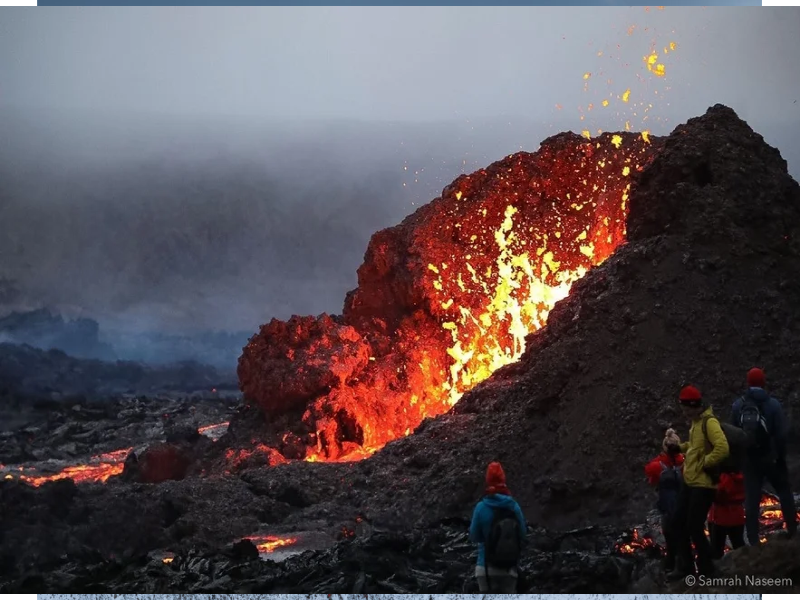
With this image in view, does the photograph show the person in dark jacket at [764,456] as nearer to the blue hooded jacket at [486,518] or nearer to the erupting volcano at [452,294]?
the blue hooded jacket at [486,518]

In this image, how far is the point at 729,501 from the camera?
8.30 m

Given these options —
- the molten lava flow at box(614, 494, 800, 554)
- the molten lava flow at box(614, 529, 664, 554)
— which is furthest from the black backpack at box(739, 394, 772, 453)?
the molten lava flow at box(614, 529, 664, 554)

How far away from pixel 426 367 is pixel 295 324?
2.49 metres

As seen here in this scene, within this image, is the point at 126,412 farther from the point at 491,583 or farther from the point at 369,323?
the point at 491,583

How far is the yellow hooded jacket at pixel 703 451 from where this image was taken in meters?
7.68

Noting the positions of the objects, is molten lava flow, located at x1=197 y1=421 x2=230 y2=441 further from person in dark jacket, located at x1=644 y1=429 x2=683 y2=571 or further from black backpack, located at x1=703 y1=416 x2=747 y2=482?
black backpack, located at x1=703 y1=416 x2=747 y2=482

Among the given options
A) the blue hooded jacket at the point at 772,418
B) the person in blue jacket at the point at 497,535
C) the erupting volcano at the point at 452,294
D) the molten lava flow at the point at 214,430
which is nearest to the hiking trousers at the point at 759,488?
the blue hooded jacket at the point at 772,418

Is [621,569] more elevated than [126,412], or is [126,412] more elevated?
[126,412]

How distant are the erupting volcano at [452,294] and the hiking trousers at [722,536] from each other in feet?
33.8

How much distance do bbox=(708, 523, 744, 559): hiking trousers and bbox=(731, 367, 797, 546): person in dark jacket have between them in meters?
0.14

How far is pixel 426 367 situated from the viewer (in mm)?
19938

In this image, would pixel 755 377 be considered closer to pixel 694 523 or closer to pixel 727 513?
pixel 727 513

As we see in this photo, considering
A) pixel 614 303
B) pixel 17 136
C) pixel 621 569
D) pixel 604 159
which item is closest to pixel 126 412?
pixel 17 136

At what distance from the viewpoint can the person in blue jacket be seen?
23.5ft
